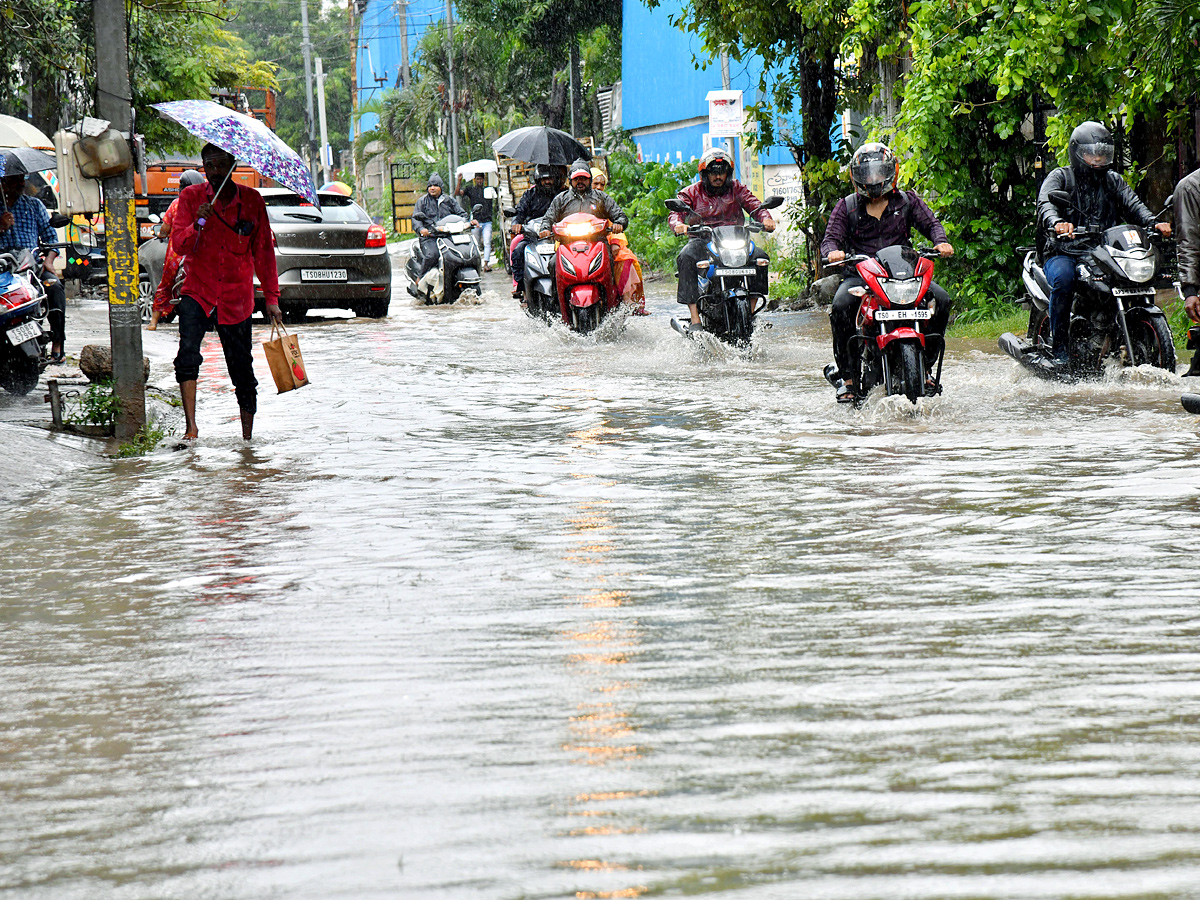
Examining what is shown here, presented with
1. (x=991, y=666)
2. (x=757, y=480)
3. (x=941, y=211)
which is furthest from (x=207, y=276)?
(x=941, y=211)

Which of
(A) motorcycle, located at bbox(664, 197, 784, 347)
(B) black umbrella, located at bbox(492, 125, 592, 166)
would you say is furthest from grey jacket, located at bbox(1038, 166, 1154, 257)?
(B) black umbrella, located at bbox(492, 125, 592, 166)

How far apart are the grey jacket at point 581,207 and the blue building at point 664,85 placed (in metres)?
15.4

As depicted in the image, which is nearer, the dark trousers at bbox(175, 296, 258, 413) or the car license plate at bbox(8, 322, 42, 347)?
the dark trousers at bbox(175, 296, 258, 413)

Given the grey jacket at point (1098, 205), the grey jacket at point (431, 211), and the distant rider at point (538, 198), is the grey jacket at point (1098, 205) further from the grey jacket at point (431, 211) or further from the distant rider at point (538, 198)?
the grey jacket at point (431, 211)

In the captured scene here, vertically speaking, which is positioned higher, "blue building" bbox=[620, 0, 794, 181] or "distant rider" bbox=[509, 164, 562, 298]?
"blue building" bbox=[620, 0, 794, 181]

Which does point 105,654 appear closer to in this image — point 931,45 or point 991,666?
point 991,666

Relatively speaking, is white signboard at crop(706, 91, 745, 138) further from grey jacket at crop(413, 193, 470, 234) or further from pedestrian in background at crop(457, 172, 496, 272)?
pedestrian in background at crop(457, 172, 496, 272)

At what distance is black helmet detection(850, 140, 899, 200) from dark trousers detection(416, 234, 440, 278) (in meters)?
15.7

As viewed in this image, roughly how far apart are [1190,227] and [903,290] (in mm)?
1664

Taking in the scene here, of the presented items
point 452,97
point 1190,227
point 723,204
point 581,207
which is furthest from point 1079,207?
point 452,97

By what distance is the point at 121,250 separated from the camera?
31.8 ft

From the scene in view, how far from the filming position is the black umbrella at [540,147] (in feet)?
70.5

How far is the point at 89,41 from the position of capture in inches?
918

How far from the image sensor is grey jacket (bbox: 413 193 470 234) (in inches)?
979
